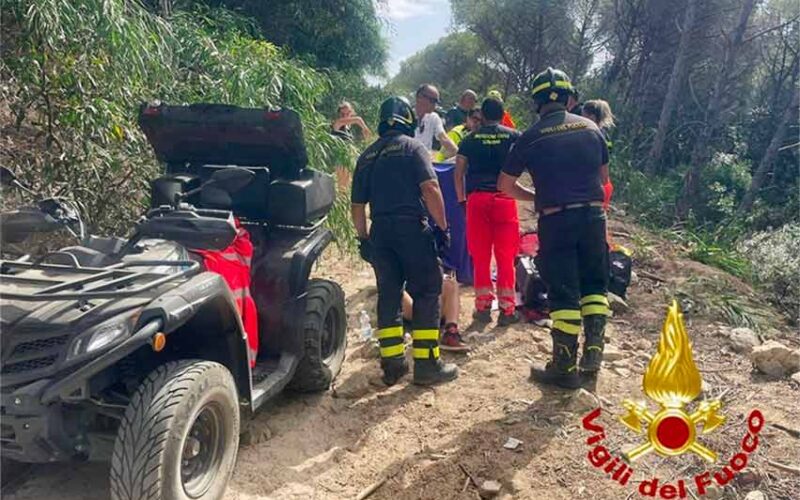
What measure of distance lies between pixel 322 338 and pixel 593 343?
5.89 ft

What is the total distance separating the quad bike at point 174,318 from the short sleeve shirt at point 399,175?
352mm

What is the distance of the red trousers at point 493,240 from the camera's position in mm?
5441

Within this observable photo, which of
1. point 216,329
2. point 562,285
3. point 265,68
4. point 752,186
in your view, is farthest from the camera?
point 752,186

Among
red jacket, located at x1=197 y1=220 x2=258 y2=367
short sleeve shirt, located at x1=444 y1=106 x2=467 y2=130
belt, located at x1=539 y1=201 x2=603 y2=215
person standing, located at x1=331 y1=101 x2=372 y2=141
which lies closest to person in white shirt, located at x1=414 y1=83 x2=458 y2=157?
person standing, located at x1=331 y1=101 x2=372 y2=141

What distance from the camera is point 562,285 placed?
4.14 metres

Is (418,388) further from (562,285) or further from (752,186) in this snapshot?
(752,186)

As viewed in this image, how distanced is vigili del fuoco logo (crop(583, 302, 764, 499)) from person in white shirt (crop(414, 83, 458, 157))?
352cm

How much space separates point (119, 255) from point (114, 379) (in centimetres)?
62

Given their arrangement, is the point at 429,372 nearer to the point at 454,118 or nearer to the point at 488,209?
the point at 488,209

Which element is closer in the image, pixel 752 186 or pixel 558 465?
pixel 558 465

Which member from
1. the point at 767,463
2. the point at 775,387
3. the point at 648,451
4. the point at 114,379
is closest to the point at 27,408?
the point at 114,379

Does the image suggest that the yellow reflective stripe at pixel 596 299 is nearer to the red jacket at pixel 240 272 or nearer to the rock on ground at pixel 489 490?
the rock on ground at pixel 489 490

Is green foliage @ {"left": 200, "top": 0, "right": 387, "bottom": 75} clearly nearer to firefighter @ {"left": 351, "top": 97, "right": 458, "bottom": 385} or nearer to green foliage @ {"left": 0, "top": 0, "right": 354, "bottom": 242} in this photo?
green foliage @ {"left": 0, "top": 0, "right": 354, "bottom": 242}

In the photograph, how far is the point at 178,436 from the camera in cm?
242
